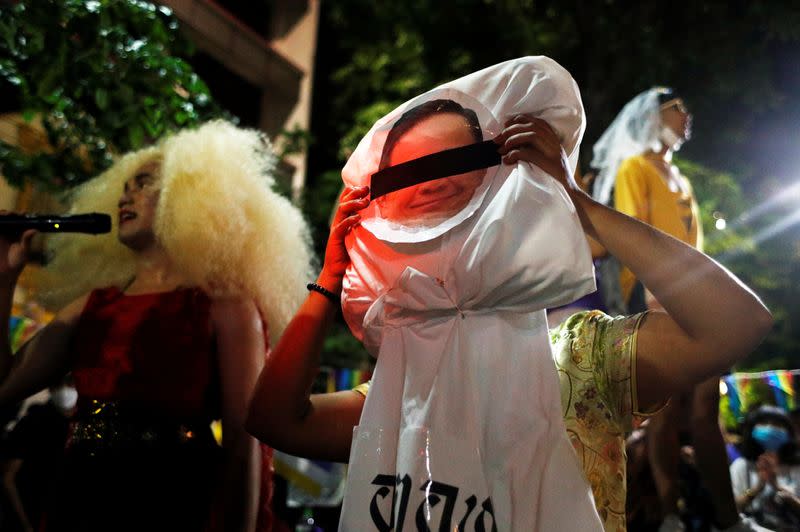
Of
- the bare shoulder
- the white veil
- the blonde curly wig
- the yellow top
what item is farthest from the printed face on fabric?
the white veil

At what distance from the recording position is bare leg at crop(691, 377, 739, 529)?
3518 millimetres

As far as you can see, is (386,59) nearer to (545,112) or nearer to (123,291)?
(123,291)

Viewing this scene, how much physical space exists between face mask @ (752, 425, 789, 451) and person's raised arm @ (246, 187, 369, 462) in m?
4.28

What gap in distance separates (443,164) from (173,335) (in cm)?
132

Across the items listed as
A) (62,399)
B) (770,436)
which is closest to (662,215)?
(770,436)

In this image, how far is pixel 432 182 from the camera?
5.87 feet

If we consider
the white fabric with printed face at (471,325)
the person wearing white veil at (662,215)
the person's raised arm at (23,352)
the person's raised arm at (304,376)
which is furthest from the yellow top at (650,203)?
the person's raised arm at (23,352)

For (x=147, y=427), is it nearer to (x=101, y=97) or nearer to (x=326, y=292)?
(x=326, y=292)

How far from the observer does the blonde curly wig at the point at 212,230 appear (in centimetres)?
288

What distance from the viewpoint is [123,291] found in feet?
9.76

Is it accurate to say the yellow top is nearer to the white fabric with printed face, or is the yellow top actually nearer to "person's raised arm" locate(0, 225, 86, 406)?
the white fabric with printed face

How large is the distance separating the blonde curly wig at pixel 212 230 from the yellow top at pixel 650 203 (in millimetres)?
1833

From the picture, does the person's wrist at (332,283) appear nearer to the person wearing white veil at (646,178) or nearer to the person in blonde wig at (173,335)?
the person in blonde wig at (173,335)

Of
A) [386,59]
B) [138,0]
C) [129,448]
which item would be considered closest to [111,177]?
[138,0]
